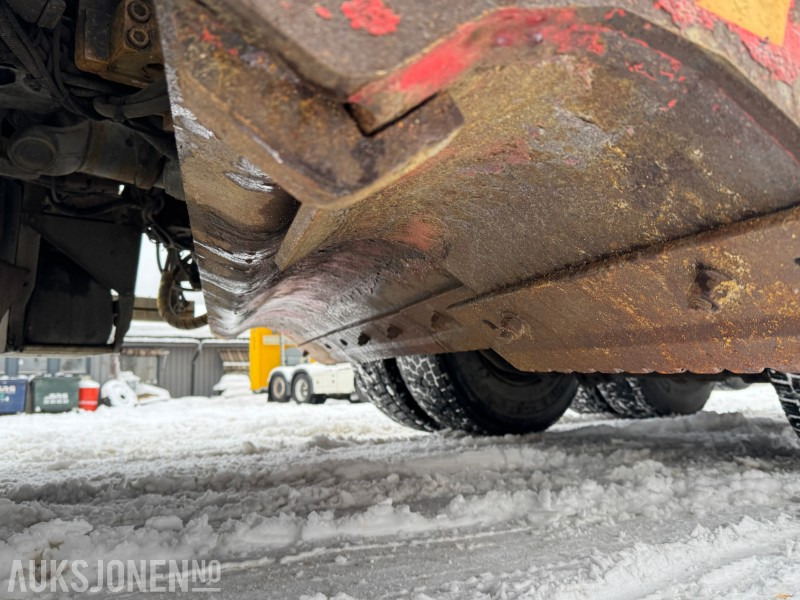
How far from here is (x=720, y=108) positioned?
72cm

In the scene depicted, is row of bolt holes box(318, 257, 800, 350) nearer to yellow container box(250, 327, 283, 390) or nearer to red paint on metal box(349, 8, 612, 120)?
red paint on metal box(349, 8, 612, 120)

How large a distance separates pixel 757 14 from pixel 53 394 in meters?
11.1

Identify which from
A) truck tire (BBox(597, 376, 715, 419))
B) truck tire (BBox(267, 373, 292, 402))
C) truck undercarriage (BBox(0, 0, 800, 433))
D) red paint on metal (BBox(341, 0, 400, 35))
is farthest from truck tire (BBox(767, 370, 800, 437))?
truck tire (BBox(267, 373, 292, 402))

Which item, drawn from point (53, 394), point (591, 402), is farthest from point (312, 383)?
point (591, 402)

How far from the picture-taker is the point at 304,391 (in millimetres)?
9250

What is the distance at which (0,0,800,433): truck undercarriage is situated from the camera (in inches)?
23.1

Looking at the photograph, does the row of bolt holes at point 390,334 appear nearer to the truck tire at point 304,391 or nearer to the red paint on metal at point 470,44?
the red paint on metal at point 470,44

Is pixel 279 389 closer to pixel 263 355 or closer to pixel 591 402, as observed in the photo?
pixel 263 355

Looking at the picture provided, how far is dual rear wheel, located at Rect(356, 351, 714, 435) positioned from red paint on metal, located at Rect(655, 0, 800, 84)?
2.08 m

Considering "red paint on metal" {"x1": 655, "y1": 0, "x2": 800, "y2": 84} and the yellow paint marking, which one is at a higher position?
the yellow paint marking

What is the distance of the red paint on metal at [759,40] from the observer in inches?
24.7

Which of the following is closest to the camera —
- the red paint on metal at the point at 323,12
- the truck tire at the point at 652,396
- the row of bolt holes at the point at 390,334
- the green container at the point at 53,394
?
the red paint on metal at the point at 323,12

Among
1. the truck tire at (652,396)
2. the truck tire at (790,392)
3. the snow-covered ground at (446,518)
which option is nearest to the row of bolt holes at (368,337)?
the snow-covered ground at (446,518)

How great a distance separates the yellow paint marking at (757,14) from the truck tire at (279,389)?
9.48m
